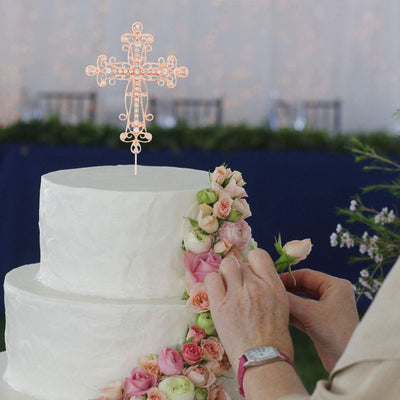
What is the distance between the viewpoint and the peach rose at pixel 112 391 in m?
1.54

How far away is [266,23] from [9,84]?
3651 mm

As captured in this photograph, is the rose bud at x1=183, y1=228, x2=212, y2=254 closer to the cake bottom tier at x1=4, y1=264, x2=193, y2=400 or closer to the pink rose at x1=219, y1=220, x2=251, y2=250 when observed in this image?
the pink rose at x1=219, y1=220, x2=251, y2=250

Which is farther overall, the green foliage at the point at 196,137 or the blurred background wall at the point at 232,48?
the blurred background wall at the point at 232,48

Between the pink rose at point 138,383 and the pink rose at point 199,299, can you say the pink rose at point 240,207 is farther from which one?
the pink rose at point 138,383

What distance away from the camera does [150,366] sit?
154cm

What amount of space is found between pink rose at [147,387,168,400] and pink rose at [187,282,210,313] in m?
0.20

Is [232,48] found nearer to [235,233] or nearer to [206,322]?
[235,233]

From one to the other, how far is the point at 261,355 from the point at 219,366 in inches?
14.4

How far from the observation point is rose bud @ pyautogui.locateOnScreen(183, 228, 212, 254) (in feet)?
5.04

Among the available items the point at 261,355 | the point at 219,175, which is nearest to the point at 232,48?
the point at 219,175

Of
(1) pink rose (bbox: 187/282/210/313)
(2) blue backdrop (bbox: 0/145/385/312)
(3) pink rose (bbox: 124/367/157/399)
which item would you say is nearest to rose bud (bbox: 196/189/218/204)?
(1) pink rose (bbox: 187/282/210/313)

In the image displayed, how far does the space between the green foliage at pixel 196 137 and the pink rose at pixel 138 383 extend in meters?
2.37

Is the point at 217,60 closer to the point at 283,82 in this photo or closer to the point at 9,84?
the point at 283,82

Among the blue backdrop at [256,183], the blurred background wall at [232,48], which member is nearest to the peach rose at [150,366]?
the blue backdrop at [256,183]
